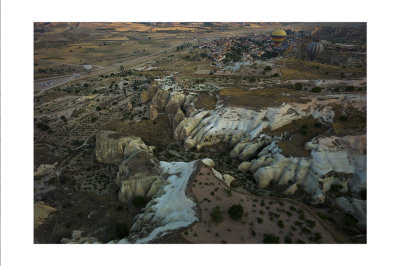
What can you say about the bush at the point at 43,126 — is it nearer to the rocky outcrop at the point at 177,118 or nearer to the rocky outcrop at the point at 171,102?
the rocky outcrop at the point at 171,102

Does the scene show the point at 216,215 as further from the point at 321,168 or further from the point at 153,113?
the point at 153,113

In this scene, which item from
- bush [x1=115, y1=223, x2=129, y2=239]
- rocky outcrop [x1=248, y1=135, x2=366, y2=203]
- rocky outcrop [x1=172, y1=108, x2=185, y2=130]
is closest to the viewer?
bush [x1=115, y1=223, x2=129, y2=239]

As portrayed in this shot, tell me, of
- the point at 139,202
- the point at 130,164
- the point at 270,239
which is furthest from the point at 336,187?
the point at 130,164

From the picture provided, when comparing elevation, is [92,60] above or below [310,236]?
above

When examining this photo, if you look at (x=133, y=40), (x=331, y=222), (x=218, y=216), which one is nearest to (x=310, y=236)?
(x=331, y=222)

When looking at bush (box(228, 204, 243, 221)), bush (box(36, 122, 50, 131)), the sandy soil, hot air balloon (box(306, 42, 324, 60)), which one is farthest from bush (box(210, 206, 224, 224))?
hot air balloon (box(306, 42, 324, 60))

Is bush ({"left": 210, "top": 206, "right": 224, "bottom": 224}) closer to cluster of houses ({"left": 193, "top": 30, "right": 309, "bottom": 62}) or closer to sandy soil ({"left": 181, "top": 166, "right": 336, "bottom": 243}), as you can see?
sandy soil ({"left": 181, "top": 166, "right": 336, "bottom": 243})

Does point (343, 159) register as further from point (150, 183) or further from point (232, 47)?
point (232, 47)
